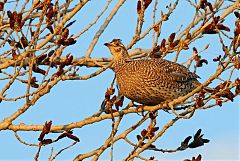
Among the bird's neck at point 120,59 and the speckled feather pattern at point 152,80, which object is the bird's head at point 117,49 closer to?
the bird's neck at point 120,59

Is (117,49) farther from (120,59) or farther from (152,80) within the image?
(152,80)

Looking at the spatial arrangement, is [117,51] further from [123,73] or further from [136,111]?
[136,111]

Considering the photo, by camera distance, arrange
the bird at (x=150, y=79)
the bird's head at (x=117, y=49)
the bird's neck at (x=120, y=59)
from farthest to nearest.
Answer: the bird's head at (x=117, y=49)
the bird's neck at (x=120, y=59)
the bird at (x=150, y=79)

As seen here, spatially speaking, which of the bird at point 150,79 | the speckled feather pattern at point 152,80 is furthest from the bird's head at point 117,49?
the speckled feather pattern at point 152,80

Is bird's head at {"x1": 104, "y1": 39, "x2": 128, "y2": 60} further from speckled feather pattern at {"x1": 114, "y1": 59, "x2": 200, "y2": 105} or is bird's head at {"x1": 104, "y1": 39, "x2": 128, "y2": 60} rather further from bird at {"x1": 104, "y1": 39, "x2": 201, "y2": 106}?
speckled feather pattern at {"x1": 114, "y1": 59, "x2": 200, "y2": 105}

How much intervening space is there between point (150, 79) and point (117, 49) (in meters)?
0.95

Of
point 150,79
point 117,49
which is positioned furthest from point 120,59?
point 150,79

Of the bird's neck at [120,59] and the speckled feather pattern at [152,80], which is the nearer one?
the speckled feather pattern at [152,80]

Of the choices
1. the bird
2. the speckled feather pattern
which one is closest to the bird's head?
the bird

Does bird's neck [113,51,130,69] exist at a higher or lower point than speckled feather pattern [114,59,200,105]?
higher

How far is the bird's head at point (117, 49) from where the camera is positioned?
906cm

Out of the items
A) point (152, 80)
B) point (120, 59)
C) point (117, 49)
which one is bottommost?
point (152, 80)

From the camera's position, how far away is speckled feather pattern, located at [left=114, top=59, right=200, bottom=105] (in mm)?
8250

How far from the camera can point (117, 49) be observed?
29.9 ft
